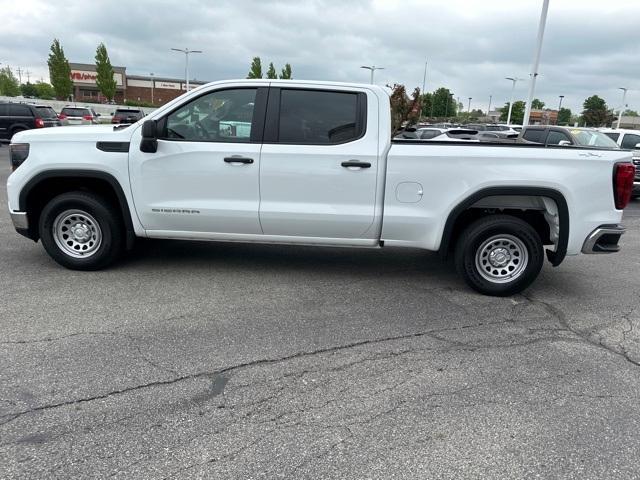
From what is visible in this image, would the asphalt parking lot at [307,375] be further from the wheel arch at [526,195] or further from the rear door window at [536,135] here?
the rear door window at [536,135]

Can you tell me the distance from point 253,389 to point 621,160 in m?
3.99

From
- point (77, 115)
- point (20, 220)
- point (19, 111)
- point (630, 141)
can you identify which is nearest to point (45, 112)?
point (19, 111)

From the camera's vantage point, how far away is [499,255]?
5.25 meters

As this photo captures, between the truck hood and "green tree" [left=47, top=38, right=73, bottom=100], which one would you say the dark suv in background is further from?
"green tree" [left=47, top=38, right=73, bottom=100]

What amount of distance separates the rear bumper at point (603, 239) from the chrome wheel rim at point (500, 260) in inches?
24.0

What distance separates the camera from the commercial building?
86812mm

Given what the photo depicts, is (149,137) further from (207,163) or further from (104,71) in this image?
(104,71)

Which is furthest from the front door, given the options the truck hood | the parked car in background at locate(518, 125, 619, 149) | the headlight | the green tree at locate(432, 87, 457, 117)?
the green tree at locate(432, 87, 457, 117)

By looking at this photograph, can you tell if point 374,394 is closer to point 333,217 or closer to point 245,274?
point 333,217

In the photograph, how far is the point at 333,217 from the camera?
5.15 m

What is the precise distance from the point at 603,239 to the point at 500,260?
0.98 meters

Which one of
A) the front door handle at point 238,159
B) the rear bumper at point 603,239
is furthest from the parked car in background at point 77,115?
the rear bumper at point 603,239

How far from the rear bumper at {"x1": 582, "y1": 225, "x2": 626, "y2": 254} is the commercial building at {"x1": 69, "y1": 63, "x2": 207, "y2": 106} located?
290 feet

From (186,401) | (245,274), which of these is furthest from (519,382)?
(245,274)
